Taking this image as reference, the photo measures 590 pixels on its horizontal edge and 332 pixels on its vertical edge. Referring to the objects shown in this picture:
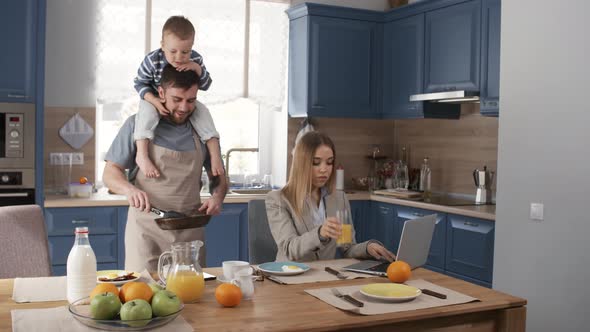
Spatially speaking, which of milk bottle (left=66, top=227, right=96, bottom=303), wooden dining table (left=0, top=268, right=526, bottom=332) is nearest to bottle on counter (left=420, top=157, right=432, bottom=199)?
wooden dining table (left=0, top=268, right=526, bottom=332)

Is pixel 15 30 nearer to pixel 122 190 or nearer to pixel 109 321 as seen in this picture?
pixel 122 190

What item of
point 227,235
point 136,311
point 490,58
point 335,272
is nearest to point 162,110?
point 335,272

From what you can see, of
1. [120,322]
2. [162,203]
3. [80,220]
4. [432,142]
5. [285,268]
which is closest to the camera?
[120,322]

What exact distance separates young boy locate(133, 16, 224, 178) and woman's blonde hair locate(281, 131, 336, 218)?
422mm

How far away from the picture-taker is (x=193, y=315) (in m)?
1.96

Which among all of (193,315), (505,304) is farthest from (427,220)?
(193,315)

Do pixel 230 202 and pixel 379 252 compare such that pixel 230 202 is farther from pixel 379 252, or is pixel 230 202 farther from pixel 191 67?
pixel 379 252

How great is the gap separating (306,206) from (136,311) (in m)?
1.34

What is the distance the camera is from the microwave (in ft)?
13.7

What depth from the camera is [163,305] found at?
1.79m

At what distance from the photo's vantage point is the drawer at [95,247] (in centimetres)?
429

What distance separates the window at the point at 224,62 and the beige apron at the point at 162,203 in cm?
206

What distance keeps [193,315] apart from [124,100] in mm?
3305

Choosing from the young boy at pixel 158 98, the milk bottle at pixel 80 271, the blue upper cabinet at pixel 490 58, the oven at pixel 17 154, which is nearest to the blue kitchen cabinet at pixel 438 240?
the blue upper cabinet at pixel 490 58
